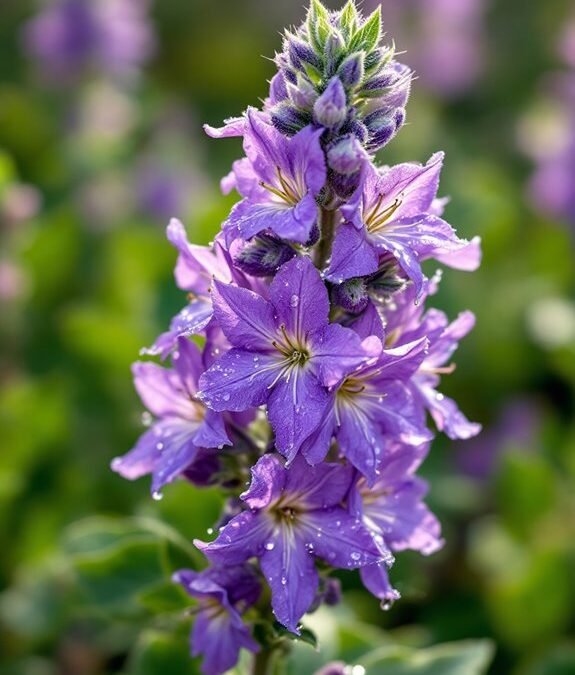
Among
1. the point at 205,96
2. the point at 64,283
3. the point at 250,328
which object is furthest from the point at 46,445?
the point at 205,96

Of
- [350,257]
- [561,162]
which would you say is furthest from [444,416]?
[561,162]

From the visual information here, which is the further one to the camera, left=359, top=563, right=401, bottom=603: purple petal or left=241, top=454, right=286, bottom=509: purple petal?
left=359, top=563, right=401, bottom=603: purple petal

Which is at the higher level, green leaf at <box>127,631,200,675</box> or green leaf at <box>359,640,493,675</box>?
green leaf at <box>127,631,200,675</box>

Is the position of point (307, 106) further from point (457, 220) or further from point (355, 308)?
point (457, 220)

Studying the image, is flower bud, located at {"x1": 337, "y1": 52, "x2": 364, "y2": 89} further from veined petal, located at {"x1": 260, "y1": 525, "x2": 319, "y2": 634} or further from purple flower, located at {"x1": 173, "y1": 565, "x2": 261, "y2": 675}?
purple flower, located at {"x1": 173, "y1": 565, "x2": 261, "y2": 675}

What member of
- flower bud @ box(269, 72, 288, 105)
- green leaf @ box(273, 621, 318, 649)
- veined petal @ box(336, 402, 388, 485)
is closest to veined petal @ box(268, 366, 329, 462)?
veined petal @ box(336, 402, 388, 485)

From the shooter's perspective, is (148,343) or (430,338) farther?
(148,343)

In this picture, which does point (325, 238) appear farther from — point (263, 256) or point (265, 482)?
point (265, 482)
